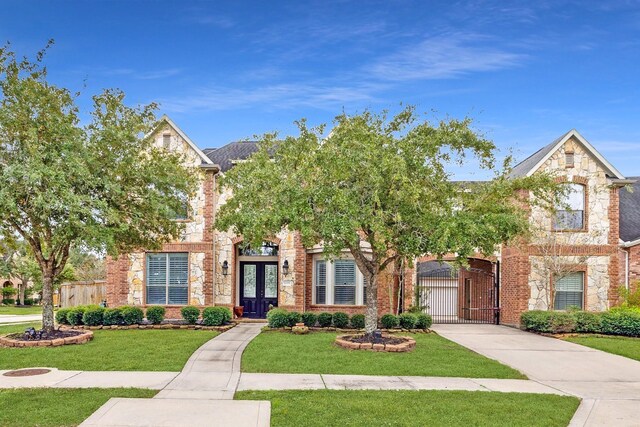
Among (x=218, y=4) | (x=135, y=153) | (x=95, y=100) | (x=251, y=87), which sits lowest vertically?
(x=135, y=153)

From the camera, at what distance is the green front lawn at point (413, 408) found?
23.9 feet

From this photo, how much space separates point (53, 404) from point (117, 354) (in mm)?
4708

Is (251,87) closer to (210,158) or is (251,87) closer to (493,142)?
(210,158)

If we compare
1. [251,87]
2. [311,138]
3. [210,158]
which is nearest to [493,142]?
[311,138]

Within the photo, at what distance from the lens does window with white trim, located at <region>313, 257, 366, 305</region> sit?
20.7 meters

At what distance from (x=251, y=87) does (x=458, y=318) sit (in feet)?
45.3

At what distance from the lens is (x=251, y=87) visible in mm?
17438

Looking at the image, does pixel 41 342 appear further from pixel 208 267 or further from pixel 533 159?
pixel 533 159

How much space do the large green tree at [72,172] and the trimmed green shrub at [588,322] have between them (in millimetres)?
13793

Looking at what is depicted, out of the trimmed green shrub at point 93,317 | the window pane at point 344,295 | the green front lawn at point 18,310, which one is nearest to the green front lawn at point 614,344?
the window pane at point 344,295

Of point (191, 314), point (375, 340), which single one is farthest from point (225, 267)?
point (375, 340)

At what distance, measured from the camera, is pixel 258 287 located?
853 inches

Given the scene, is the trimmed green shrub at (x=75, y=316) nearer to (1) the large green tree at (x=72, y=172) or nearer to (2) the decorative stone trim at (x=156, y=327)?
(2) the decorative stone trim at (x=156, y=327)

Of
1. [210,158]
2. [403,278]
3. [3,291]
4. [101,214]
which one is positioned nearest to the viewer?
[101,214]
